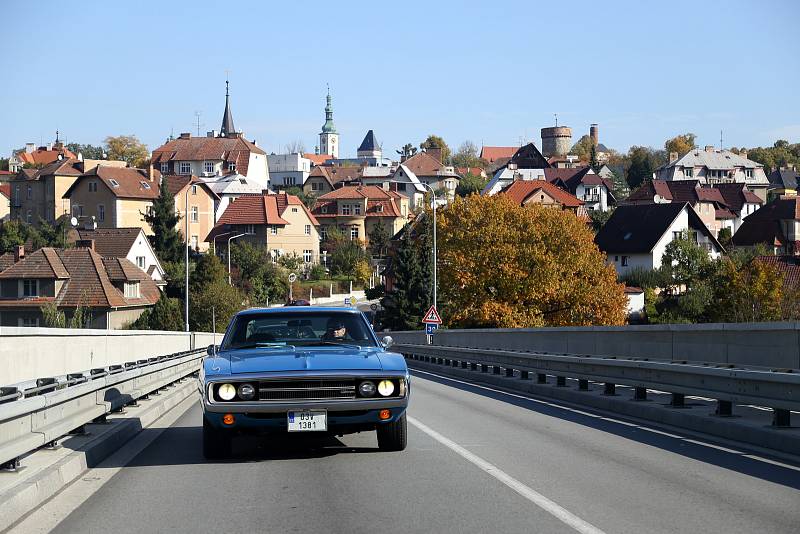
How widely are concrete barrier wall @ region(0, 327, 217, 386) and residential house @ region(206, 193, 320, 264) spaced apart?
9058cm

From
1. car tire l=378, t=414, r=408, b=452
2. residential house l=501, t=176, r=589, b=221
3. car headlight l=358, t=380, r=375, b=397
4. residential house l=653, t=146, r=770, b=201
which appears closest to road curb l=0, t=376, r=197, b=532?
car headlight l=358, t=380, r=375, b=397

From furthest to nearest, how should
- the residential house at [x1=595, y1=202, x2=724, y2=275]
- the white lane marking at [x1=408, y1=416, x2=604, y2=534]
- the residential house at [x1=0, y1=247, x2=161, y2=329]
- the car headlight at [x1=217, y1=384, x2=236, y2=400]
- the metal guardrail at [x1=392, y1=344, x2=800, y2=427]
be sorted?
the residential house at [x1=595, y1=202, x2=724, y2=275] < the residential house at [x1=0, y1=247, x2=161, y2=329] < the metal guardrail at [x1=392, y1=344, x2=800, y2=427] < the car headlight at [x1=217, y1=384, x2=236, y2=400] < the white lane marking at [x1=408, y1=416, x2=604, y2=534]

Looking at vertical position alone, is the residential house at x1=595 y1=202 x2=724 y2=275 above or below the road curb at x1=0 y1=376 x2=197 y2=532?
above

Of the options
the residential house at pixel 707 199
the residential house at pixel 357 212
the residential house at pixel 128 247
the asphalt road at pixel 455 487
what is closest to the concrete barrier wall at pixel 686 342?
the asphalt road at pixel 455 487

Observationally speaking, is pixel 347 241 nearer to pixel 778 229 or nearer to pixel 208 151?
pixel 208 151

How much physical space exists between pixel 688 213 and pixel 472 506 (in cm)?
9974

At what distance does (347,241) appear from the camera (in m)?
130

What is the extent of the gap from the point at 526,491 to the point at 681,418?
6004 mm

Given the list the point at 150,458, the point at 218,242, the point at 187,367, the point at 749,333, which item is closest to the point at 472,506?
the point at 150,458

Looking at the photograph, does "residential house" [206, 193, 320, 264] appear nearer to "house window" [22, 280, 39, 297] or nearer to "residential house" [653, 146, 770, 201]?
"house window" [22, 280, 39, 297]

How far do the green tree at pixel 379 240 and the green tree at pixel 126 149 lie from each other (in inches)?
2881

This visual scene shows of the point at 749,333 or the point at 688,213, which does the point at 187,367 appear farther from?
the point at 688,213

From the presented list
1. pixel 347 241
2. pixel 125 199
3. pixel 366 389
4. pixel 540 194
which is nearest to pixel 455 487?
pixel 366 389

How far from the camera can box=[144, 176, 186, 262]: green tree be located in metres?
109
